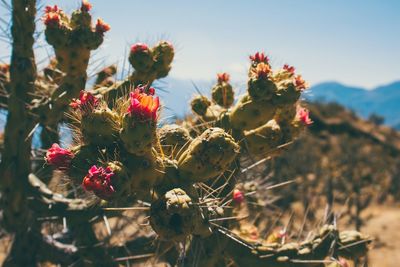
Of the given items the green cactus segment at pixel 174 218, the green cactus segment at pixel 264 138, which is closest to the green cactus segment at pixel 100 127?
the green cactus segment at pixel 174 218

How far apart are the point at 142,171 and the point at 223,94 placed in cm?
140

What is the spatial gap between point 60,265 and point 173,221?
6.69 ft

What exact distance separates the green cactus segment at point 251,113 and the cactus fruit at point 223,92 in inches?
20.4

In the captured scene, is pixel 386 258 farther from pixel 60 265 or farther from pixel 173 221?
pixel 173 221

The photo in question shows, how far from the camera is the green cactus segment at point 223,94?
132 inches

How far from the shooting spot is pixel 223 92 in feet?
11.0

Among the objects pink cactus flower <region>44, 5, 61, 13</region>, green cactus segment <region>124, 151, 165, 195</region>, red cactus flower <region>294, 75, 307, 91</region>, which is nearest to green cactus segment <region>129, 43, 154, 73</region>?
pink cactus flower <region>44, 5, 61, 13</region>

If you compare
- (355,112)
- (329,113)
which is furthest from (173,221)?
(355,112)

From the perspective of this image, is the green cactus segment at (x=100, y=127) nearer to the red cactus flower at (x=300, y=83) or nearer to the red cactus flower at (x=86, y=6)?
the red cactus flower at (x=300, y=83)

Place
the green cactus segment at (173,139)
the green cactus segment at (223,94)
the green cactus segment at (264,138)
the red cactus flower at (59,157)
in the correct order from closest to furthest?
1. the red cactus flower at (59,157)
2. the green cactus segment at (173,139)
3. the green cactus segment at (264,138)
4. the green cactus segment at (223,94)

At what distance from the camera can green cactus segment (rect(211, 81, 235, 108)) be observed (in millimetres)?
3361

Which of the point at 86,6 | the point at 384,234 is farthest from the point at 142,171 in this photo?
the point at 384,234

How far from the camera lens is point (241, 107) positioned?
2.79m

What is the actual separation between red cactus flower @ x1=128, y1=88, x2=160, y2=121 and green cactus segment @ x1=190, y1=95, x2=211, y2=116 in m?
1.27
